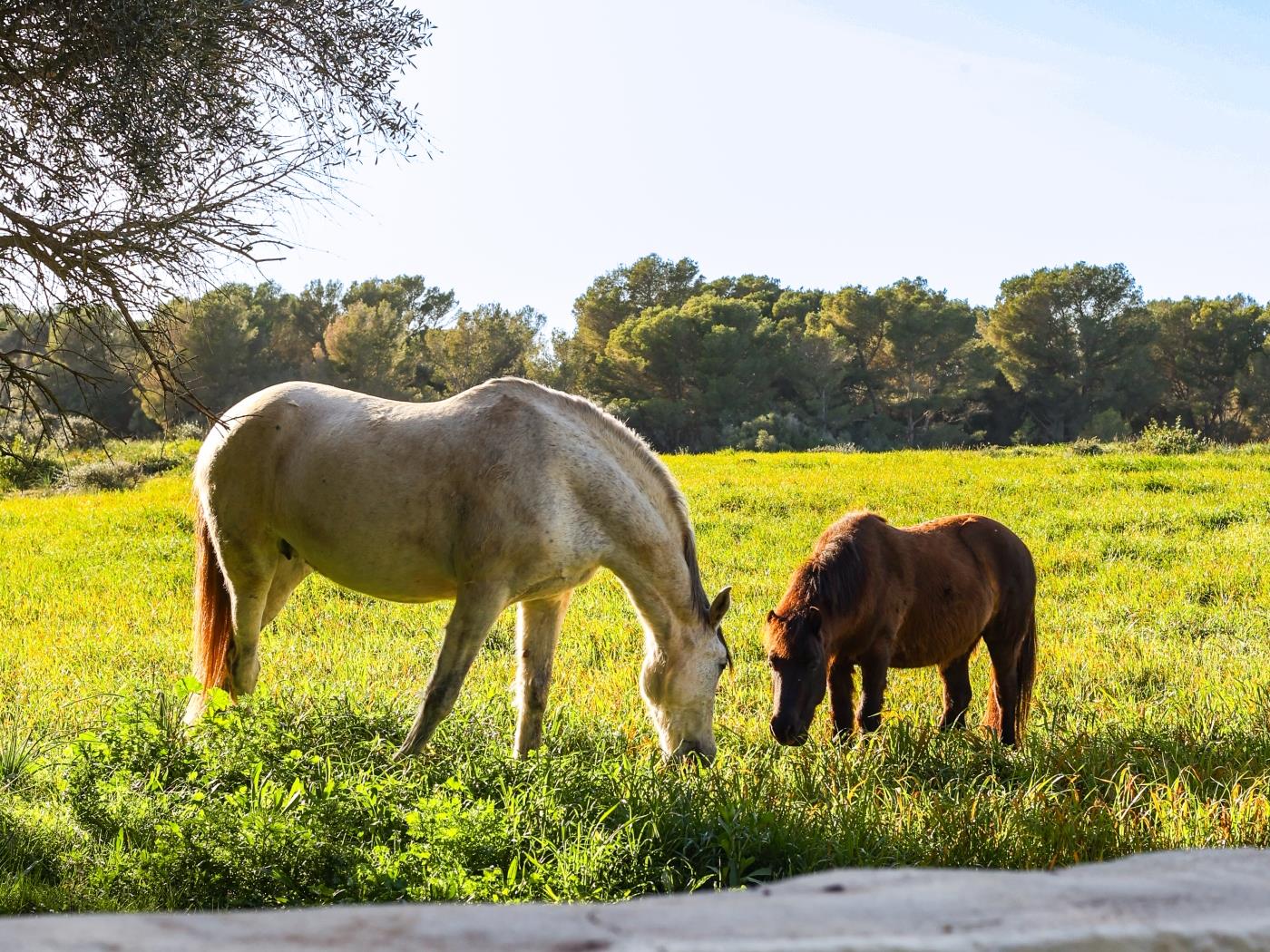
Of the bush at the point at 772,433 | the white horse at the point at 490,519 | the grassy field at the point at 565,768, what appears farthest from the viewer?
the bush at the point at 772,433

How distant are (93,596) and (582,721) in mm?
7187

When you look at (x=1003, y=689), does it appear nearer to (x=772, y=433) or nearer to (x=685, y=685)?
(x=685, y=685)

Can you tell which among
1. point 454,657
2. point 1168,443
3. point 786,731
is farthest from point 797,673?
point 1168,443

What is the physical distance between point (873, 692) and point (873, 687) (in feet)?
0.08

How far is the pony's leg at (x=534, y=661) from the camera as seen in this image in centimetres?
575

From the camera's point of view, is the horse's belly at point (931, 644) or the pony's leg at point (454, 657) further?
the horse's belly at point (931, 644)

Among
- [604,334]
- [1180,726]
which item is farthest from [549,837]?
[604,334]

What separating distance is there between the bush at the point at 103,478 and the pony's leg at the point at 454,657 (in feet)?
58.1

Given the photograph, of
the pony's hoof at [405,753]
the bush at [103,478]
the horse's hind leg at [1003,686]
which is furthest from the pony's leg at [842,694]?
the bush at [103,478]

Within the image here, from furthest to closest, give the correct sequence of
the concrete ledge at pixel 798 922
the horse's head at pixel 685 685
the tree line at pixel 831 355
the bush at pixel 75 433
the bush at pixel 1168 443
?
the tree line at pixel 831 355
the bush at pixel 1168 443
the horse's head at pixel 685 685
the bush at pixel 75 433
the concrete ledge at pixel 798 922

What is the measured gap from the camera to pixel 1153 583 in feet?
35.5

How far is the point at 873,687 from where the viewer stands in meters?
5.86

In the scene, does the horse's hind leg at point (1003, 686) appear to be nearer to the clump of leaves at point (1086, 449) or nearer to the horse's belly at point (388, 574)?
the horse's belly at point (388, 574)

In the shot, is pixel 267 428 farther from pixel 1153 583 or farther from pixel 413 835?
pixel 1153 583
